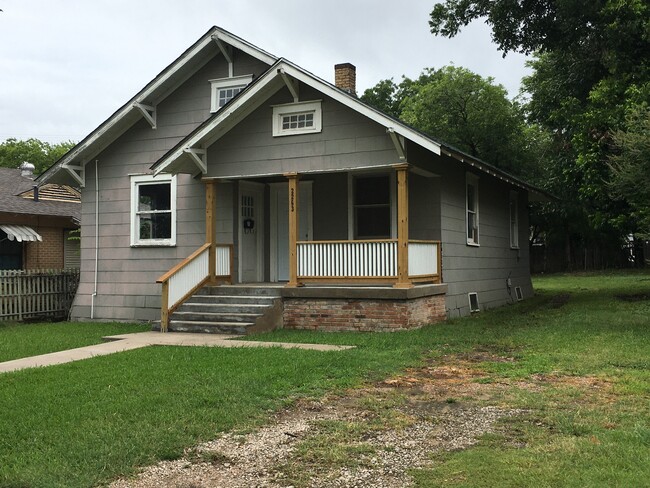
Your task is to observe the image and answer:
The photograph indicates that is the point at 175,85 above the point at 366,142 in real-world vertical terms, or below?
above

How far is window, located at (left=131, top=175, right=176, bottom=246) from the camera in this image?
16.0 meters

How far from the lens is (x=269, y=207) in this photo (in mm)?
16406

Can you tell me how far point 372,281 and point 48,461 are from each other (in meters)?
8.82

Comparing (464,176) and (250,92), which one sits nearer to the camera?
(250,92)

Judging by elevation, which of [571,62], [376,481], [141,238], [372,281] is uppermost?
[571,62]

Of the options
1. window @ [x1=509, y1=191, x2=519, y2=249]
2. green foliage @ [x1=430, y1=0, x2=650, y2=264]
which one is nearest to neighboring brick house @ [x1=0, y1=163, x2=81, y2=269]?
green foliage @ [x1=430, y1=0, x2=650, y2=264]

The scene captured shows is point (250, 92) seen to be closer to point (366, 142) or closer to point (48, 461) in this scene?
point (366, 142)

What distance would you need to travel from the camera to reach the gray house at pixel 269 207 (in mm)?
13148

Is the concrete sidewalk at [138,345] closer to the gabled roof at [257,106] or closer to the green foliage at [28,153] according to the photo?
the gabled roof at [257,106]

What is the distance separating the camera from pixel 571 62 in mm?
19891

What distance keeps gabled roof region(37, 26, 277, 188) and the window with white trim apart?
5.69m

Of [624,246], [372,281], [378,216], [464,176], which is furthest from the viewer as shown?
[624,246]

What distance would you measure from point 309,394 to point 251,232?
358 inches

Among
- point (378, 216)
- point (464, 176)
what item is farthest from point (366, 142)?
point (464, 176)
